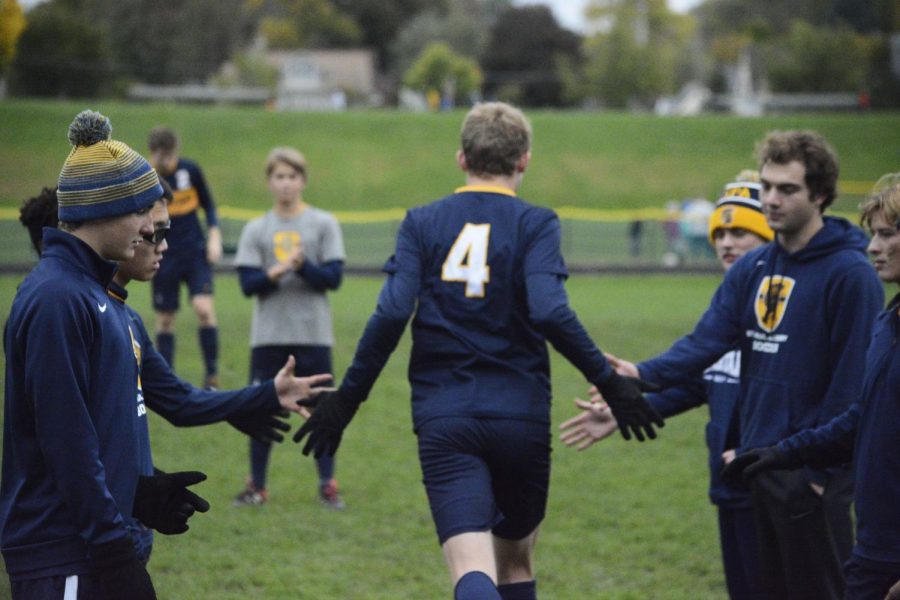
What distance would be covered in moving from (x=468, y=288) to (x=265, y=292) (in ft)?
11.7

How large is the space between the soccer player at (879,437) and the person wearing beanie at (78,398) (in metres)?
2.18

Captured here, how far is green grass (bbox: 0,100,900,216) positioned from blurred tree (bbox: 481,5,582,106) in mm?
26372

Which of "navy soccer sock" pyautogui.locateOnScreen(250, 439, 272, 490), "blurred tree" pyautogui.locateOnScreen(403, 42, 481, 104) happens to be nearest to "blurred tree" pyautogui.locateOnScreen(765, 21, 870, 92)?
"blurred tree" pyautogui.locateOnScreen(403, 42, 481, 104)

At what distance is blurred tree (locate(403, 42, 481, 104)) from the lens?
69.2 m

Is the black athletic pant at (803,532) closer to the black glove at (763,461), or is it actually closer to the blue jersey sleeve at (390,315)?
the black glove at (763,461)

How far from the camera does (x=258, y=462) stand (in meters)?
7.38

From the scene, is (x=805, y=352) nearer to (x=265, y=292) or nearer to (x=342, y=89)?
(x=265, y=292)

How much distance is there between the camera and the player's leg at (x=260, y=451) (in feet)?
24.2

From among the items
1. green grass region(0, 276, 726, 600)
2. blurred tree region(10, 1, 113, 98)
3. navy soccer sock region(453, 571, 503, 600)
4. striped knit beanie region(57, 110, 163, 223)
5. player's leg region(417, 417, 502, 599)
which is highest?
blurred tree region(10, 1, 113, 98)

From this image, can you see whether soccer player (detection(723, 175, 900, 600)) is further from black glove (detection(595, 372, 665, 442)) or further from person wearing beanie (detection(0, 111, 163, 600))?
person wearing beanie (detection(0, 111, 163, 600))

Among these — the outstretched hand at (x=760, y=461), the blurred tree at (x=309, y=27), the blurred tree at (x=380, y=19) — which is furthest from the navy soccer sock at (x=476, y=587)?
the blurred tree at (x=380, y=19)

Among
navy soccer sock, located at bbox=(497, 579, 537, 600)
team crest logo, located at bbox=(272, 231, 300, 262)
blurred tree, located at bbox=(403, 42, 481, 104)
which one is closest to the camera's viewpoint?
navy soccer sock, located at bbox=(497, 579, 537, 600)

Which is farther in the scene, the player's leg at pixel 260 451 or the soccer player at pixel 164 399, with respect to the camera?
the player's leg at pixel 260 451

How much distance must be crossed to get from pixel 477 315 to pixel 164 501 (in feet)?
4.44
